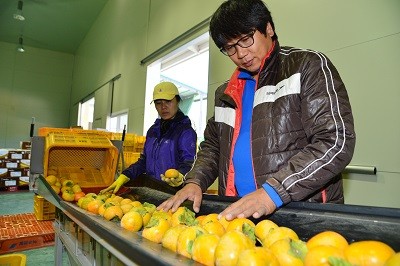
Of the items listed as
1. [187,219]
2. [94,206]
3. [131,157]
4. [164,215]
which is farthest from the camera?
[131,157]

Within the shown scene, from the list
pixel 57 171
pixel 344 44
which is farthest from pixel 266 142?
pixel 57 171

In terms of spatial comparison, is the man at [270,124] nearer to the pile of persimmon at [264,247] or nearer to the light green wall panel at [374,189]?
the pile of persimmon at [264,247]

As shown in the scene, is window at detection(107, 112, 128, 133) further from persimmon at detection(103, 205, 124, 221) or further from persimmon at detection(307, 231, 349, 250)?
persimmon at detection(307, 231, 349, 250)

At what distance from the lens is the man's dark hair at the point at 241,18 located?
4.01ft

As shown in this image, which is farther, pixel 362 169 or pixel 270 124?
pixel 362 169

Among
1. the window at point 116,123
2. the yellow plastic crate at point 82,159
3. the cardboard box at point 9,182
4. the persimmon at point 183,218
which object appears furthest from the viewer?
the window at point 116,123

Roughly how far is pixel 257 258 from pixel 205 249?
177mm

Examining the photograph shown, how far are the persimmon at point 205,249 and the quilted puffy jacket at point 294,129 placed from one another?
0.36 metres

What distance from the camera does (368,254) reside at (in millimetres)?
617

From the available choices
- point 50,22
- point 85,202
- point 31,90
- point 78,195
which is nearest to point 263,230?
point 85,202

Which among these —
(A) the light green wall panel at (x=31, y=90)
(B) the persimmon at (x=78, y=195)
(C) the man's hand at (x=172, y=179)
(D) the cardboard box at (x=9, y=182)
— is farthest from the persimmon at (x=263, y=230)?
(A) the light green wall panel at (x=31, y=90)

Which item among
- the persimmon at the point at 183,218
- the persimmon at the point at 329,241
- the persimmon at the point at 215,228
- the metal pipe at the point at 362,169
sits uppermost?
the metal pipe at the point at 362,169

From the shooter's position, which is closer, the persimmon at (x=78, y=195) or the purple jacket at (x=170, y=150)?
the persimmon at (x=78, y=195)

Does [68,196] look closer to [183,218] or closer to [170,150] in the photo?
[170,150]
